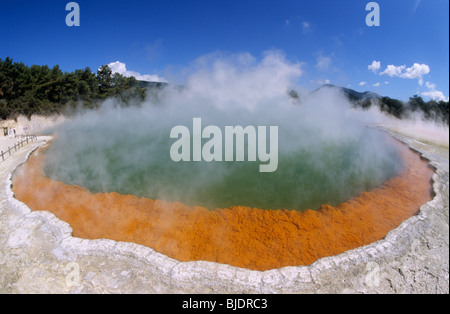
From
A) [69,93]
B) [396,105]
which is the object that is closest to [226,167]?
[69,93]

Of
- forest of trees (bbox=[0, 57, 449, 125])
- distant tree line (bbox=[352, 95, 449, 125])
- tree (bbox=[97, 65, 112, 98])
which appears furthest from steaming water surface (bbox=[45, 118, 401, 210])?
tree (bbox=[97, 65, 112, 98])

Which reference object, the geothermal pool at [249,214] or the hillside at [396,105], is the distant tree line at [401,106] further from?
the geothermal pool at [249,214]

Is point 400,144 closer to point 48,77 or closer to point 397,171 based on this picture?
point 397,171

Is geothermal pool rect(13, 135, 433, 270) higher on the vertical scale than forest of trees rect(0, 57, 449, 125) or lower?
lower

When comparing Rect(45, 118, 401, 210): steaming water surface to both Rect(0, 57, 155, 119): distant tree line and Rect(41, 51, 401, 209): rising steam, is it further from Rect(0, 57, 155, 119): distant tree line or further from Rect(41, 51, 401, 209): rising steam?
Rect(0, 57, 155, 119): distant tree line

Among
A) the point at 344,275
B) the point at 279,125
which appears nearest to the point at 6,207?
the point at 344,275

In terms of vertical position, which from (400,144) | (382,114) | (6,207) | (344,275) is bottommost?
(344,275)

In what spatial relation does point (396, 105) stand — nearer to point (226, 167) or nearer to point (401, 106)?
point (401, 106)

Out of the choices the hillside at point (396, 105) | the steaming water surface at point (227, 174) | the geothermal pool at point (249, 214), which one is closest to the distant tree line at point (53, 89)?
the steaming water surface at point (227, 174)
